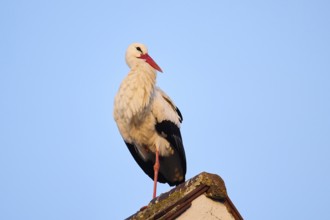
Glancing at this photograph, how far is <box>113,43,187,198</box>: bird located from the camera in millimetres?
6609

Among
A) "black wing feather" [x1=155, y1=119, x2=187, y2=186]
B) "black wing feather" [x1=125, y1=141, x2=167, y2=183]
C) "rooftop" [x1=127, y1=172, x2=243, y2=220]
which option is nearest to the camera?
"rooftop" [x1=127, y1=172, x2=243, y2=220]

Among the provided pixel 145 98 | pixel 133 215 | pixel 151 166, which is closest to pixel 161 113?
pixel 145 98

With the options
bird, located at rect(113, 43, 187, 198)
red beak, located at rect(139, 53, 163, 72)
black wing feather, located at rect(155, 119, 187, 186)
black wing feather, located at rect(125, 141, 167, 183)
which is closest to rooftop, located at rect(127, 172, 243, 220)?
bird, located at rect(113, 43, 187, 198)

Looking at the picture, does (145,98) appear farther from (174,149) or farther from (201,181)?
(201,181)

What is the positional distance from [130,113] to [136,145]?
20.9 inches

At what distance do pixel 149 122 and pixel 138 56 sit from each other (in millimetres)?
992

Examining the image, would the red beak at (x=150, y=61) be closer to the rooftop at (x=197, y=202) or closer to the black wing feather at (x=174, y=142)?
the black wing feather at (x=174, y=142)

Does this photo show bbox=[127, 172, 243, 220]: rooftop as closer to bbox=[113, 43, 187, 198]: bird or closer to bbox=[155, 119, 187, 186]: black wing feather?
bbox=[113, 43, 187, 198]: bird

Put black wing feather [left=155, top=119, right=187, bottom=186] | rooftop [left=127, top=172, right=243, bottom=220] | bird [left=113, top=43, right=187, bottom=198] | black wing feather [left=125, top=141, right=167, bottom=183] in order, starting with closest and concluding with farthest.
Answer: rooftop [left=127, top=172, right=243, bottom=220] < bird [left=113, top=43, right=187, bottom=198] < black wing feather [left=155, top=119, right=187, bottom=186] < black wing feather [left=125, top=141, right=167, bottom=183]

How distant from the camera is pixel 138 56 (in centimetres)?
731

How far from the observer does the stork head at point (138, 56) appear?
283 inches

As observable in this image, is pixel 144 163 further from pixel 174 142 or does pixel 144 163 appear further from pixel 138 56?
pixel 138 56

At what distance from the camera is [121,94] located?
667cm

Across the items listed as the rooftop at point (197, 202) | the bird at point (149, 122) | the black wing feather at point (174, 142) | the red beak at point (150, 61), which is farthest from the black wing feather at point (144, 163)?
the rooftop at point (197, 202)
